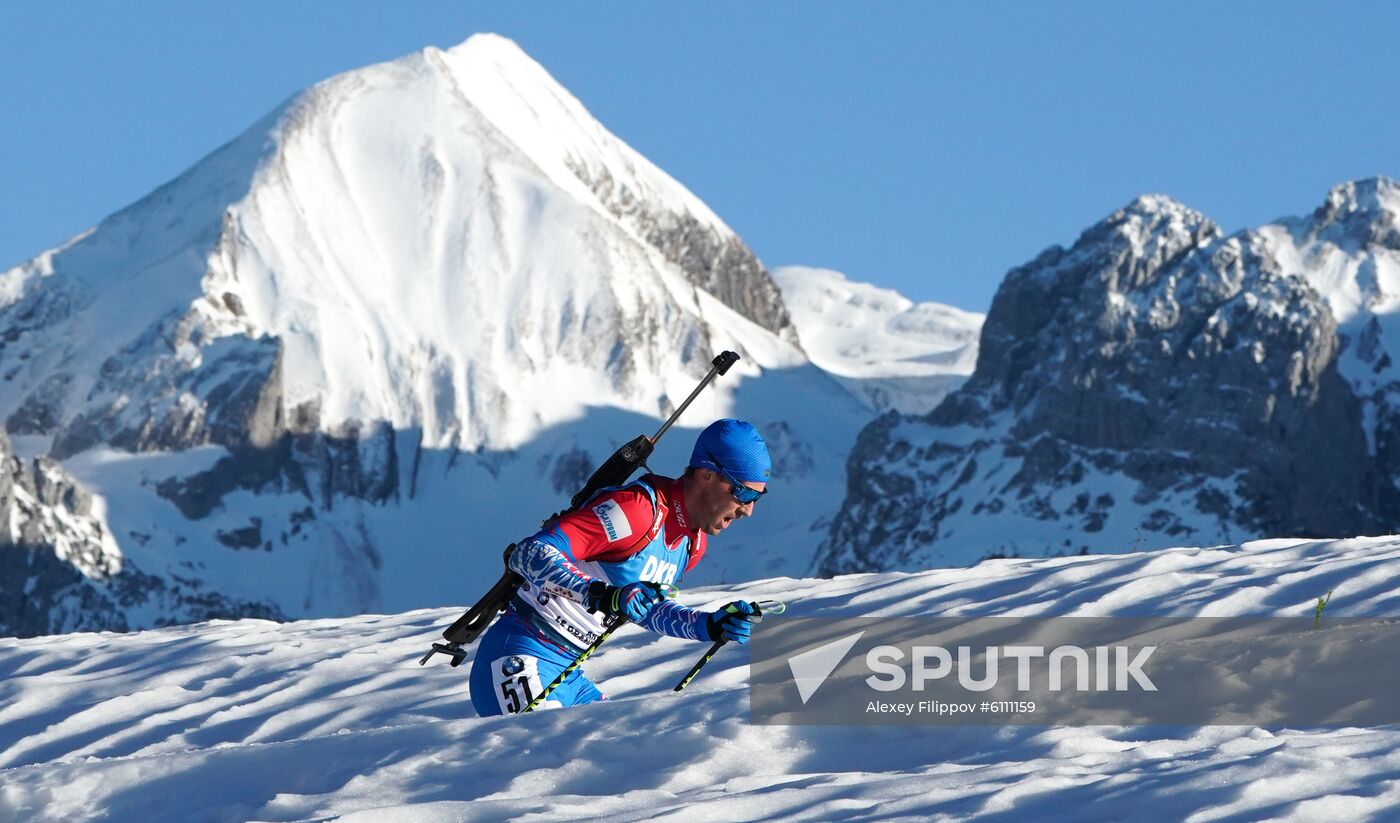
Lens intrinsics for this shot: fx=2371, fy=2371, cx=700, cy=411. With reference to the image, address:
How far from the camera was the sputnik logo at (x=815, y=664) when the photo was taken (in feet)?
36.3

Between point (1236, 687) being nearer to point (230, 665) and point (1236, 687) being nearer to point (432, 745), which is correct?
point (432, 745)

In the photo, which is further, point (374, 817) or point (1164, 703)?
point (1164, 703)

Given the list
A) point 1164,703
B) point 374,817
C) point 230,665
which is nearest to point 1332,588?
point 1164,703

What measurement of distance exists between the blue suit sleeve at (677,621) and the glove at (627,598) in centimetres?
5

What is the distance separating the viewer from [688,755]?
31.9ft

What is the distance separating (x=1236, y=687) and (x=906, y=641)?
9.40 feet

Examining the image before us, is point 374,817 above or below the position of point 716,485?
below

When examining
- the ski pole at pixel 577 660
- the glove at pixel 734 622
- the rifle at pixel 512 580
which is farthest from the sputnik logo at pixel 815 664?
the rifle at pixel 512 580

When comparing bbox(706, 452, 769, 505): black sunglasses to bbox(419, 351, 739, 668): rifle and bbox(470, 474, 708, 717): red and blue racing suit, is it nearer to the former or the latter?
bbox(470, 474, 708, 717): red and blue racing suit

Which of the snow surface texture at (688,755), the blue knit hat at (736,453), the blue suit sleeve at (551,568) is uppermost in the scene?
the blue knit hat at (736,453)

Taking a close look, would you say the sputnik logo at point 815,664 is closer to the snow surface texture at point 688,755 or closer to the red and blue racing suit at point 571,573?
the snow surface texture at point 688,755

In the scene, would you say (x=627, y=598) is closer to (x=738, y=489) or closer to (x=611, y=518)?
(x=611, y=518)

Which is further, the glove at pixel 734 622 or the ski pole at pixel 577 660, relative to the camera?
the ski pole at pixel 577 660

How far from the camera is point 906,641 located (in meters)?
13.0
